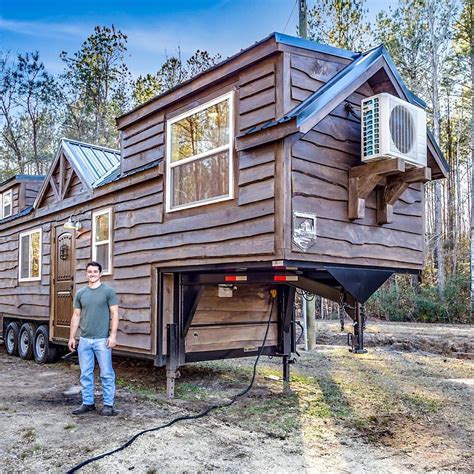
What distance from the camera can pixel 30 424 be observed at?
199 inches

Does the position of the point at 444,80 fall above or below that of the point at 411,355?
above

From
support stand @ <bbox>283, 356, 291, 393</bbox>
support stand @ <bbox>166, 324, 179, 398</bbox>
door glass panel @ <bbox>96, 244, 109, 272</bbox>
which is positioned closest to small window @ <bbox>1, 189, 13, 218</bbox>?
door glass panel @ <bbox>96, 244, 109, 272</bbox>

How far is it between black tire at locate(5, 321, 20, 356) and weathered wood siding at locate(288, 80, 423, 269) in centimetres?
817

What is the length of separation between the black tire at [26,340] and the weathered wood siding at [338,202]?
283 inches

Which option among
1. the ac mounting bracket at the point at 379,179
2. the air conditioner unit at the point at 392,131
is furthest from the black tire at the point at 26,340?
the air conditioner unit at the point at 392,131

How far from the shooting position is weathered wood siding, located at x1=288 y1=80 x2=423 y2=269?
16.2ft

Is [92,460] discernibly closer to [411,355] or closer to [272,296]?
[272,296]

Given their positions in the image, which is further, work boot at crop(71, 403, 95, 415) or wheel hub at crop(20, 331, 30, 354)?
wheel hub at crop(20, 331, 30, 354)

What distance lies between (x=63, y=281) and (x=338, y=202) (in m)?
5.68

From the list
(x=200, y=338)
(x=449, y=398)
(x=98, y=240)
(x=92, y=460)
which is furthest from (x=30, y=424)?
(x=449, y=398)

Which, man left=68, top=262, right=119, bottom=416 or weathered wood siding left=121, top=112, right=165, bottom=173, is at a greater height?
weathered wood siding left=121, top=112, right=165, bottom=173

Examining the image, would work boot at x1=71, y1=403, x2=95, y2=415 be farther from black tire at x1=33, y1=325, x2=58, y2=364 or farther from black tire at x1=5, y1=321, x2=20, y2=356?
black tire at x1=5, y1=321, x2=20, y2=356

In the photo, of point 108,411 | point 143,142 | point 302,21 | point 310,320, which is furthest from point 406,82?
point 108,411

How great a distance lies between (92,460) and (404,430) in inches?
119
